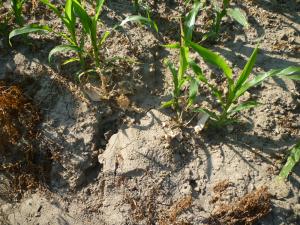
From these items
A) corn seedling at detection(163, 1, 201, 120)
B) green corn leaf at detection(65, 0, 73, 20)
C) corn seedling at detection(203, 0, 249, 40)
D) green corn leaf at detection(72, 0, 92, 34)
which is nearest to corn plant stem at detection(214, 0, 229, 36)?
corn seedling at detection(203, 0, 249, 40)

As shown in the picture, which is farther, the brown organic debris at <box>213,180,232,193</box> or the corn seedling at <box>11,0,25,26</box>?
the corn seedling at <box>11,0,25,26</box>

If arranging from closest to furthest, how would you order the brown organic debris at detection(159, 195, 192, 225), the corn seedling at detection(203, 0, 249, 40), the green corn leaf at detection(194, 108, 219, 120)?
1. the brown organic debris at detection(159, 195, 192, 225)
2. the green corn leaf at detection(194, 108, 219, 120)
3. the corn seedling at detection(203, 0, 249, 40)

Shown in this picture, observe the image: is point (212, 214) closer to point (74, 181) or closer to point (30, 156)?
point (74, 181)

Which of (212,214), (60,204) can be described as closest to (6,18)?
(60,204)

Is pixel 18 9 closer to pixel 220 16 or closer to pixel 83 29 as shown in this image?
pixel 83 29

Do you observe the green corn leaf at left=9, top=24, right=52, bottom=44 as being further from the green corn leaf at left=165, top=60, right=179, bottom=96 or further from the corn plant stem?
the corn plant stem

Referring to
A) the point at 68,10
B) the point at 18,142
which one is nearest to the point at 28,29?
the point at 68,10

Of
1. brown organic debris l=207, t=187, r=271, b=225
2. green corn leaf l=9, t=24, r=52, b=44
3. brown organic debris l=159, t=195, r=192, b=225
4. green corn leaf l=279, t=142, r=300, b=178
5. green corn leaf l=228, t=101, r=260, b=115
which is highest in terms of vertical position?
green corn leaf l=9, t=24, r=52, b=44
